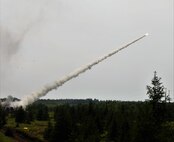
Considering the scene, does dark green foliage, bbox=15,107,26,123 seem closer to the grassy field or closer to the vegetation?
the vegetation

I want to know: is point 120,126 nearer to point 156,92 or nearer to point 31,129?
point 31,129

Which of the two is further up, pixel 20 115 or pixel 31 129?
pixel 20 115

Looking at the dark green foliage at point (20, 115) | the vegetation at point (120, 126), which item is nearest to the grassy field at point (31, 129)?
the vegetation at point (120, 126)

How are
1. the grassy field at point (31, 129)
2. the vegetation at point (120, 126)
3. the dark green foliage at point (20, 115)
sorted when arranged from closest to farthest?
the vegetation at point (120, 126) → the grassy field at point (31, 129) → the dark green foliage at point (20, 115)

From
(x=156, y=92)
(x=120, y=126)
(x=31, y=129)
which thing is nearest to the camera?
(x=156, y=92)

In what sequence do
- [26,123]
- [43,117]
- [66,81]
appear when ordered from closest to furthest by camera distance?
[66,81] < [26,123] < [43,117]

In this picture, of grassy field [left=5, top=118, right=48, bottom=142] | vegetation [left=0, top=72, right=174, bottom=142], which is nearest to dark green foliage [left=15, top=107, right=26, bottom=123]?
vegetation [left=0, top=72, right=174, bottom=142]

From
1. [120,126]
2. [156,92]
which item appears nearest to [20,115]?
[120,126]

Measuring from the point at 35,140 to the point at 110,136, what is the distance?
17972 mm

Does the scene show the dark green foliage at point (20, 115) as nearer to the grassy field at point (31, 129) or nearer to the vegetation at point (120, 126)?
the vegetation at point (120, 126)

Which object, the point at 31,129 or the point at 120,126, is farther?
the point at 31,129

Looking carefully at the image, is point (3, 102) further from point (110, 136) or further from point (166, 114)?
point (166, 114)

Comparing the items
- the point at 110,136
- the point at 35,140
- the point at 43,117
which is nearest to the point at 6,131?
the point at 35,140

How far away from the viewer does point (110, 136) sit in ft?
375
